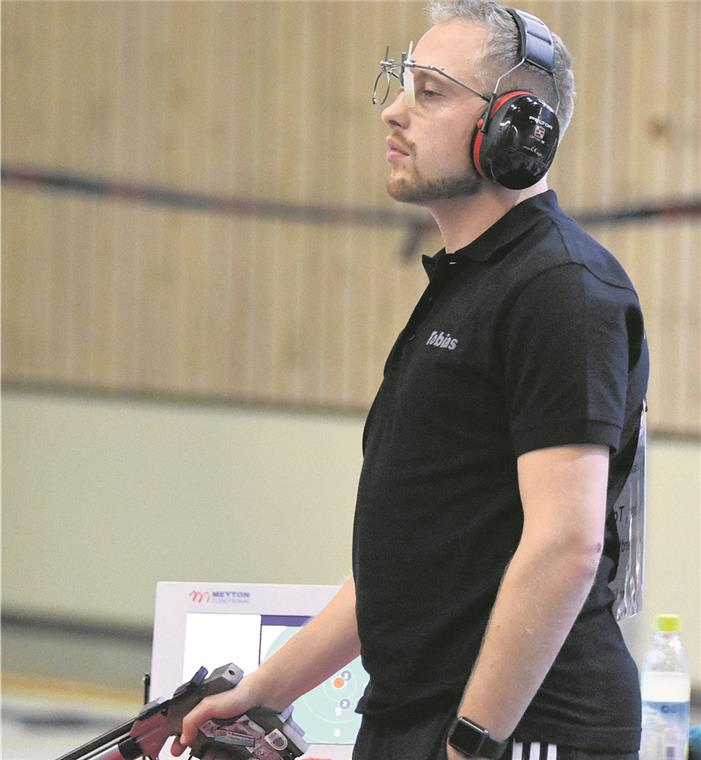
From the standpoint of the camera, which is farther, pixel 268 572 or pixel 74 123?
pixel 74 123

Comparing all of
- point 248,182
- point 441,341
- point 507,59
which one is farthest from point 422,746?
point 248,182

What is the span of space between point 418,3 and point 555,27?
0.59 metres

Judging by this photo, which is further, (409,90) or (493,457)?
(409,90)

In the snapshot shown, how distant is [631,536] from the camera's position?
159 cm

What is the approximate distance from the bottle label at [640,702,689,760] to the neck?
92 cm

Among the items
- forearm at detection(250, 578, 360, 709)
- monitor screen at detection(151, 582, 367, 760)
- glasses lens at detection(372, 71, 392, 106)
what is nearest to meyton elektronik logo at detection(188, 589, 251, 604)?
monitor screen at detection(151, 582, 367, 760)

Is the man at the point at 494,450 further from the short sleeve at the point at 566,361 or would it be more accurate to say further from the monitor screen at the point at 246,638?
the monitor screen at the point at 246,638

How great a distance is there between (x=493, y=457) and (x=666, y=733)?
0.84 m

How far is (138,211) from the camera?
574 centimetres

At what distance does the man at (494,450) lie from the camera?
1381 mm

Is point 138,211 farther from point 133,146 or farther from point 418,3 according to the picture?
point 418,3

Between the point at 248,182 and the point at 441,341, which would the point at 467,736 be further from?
the point at 248,182

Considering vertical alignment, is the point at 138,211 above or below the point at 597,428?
above

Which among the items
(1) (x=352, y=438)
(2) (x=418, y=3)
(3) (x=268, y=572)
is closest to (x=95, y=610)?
(3) (x=268, y=572)
